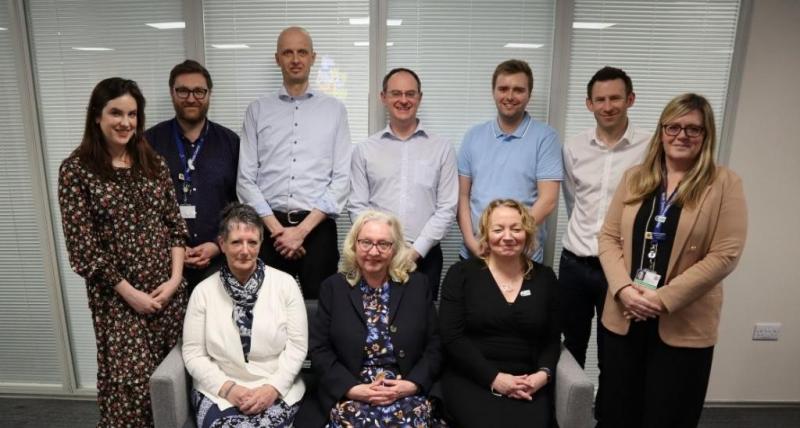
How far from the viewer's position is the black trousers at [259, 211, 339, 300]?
108 inches

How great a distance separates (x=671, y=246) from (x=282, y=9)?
2.48m

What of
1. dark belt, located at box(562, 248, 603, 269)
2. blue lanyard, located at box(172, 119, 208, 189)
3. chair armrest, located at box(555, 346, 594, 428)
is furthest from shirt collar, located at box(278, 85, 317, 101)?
chair armrest, located at box(555, 346, 594, 428)

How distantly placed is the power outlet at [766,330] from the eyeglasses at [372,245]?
8.68ft

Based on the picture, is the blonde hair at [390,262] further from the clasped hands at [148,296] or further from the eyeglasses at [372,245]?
the clasped hands at [148,296]

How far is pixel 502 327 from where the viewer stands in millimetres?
2199

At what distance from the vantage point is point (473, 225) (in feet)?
8.98

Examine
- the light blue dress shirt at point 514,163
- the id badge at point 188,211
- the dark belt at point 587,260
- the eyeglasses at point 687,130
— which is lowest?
the dark belt at point 587,260

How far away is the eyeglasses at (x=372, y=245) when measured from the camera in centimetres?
217

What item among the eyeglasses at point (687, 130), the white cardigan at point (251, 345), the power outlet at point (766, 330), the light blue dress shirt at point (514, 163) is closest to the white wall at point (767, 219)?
the power outlet at point (766, 330)

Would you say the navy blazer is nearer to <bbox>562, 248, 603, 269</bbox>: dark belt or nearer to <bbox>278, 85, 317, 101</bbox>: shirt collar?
<bbox>562, 248, 603, 269</bbox>: dark belt

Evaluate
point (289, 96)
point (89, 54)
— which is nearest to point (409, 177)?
point (289, 96)

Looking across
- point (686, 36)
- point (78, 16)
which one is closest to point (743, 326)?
point (686, 36)

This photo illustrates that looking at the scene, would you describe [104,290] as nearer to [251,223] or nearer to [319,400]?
[251,223]

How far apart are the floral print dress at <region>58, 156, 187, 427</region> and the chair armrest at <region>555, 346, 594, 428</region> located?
182 centimetres
